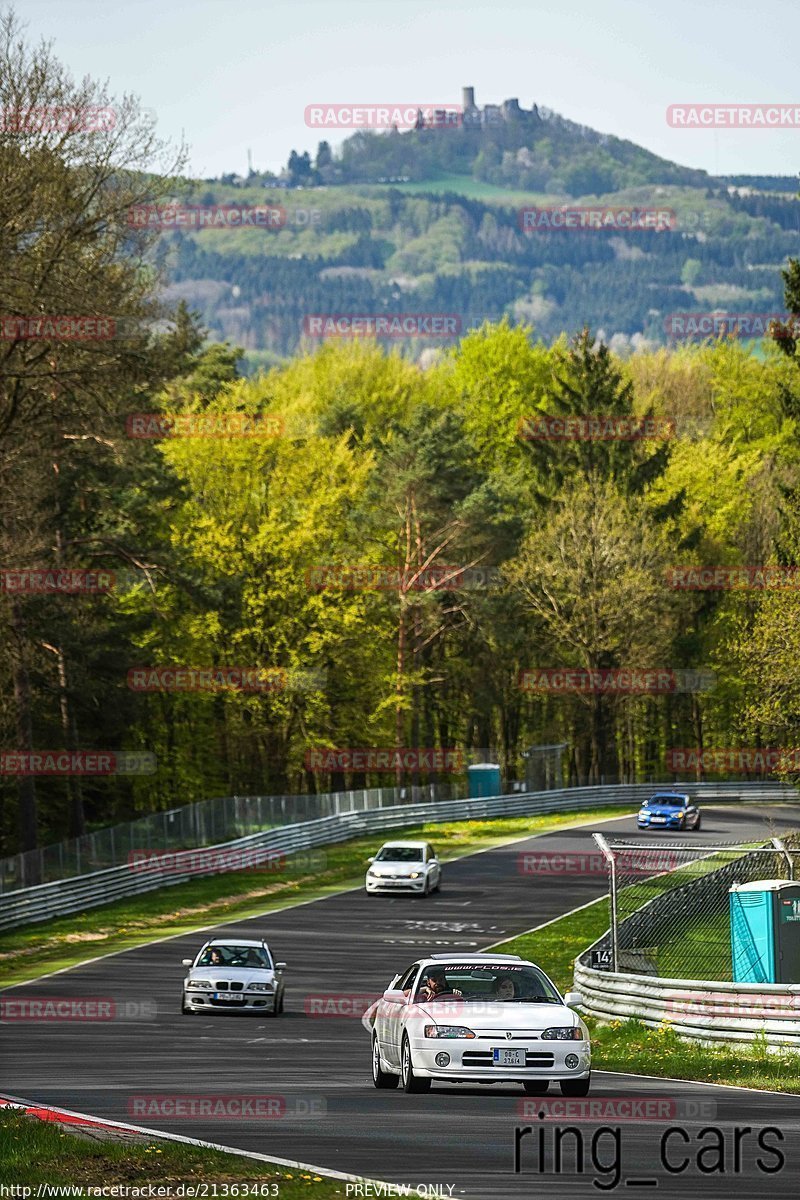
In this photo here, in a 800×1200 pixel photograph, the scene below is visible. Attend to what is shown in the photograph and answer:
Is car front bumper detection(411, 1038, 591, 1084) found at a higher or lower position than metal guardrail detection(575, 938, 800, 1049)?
higher

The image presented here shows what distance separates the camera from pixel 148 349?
130 feet

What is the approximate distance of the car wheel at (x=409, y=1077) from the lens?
51.3 feet

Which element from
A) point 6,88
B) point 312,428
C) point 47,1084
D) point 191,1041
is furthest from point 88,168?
point 312,428

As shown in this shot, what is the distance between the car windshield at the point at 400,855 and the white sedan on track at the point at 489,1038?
1243 inches

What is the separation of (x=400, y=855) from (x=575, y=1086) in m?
32.9

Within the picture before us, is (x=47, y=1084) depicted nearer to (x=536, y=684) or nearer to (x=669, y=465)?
(x=536, y=684)

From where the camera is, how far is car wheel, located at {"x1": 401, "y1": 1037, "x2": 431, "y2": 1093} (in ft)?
51.3

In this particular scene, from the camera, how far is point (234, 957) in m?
28.4

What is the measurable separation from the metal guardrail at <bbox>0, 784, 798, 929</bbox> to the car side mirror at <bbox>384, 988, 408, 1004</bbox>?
26843 mm

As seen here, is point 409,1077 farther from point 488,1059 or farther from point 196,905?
point 196,905

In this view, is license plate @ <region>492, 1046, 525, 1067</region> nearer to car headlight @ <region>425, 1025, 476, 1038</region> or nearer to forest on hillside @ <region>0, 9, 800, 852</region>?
car headlight @ <region>425, 1025, 476, 1038</region>

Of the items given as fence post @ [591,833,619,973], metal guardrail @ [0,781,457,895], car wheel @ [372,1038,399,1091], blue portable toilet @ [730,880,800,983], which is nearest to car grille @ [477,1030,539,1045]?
car wheel @ [372,1038,399,1091]

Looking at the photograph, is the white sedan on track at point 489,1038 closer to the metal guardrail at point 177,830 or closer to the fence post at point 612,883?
the fence post at point 612,883

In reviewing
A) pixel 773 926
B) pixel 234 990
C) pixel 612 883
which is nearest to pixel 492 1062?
pixel 612 883
